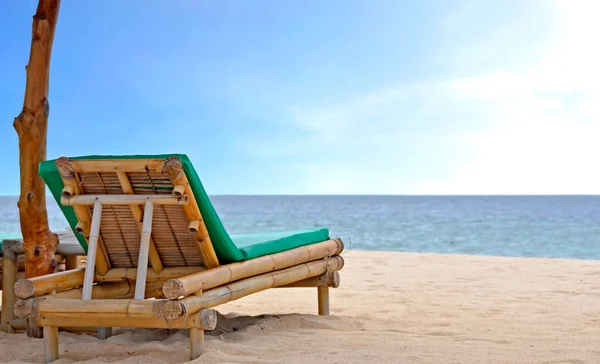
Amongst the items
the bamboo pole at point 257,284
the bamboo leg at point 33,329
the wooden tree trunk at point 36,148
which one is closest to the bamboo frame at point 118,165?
the bamboo pole at point 257,284

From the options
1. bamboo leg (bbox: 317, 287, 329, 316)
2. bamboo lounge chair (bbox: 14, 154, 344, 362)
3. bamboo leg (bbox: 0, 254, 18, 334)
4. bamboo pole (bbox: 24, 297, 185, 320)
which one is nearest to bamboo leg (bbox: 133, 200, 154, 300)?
bamboo lounge chair (bbox: 14, 154, 344, 362)

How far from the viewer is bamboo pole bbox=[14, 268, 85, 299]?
3.36 meters

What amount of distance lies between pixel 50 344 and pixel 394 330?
2.04m

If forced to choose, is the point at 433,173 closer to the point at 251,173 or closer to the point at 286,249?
the point at 251,173

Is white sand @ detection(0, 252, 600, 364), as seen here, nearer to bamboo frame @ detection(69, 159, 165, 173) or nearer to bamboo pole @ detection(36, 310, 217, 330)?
bamboo pole @ detection(36, 310, 217, 330)

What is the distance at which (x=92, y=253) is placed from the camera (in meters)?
3.56

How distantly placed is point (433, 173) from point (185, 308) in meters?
50.5

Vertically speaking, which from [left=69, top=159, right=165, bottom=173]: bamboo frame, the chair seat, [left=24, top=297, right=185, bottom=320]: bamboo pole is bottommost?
[left=24, top=297, right=185, bottom=320]: bamboo pole

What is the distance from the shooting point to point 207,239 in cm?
348

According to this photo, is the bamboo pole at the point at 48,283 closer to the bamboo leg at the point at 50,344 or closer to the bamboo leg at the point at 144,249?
the bamboo leg at the point at 50,344

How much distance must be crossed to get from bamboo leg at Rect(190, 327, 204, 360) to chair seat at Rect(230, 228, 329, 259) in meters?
0.59

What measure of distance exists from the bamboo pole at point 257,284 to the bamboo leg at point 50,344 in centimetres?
79

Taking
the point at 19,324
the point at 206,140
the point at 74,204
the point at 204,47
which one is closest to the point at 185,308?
the point at 74,204

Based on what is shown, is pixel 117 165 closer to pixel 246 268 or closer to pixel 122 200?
pixel 122 200
